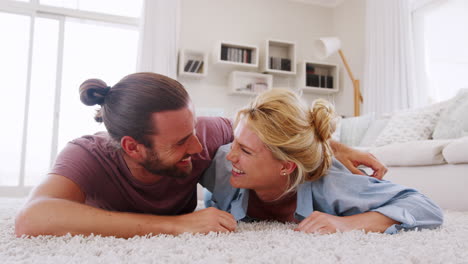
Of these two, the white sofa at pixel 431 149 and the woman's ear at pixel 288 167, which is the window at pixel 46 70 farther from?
the woman's ear at pixel 288 167

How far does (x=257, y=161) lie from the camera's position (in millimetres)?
1113

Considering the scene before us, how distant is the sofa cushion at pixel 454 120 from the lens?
244cm

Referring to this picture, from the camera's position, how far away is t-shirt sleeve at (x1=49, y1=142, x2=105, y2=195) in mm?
1045

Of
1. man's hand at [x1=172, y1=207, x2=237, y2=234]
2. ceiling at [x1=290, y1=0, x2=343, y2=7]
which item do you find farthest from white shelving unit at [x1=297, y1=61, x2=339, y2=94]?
man's hand at [x1=172, y1=207, x2=237, y2=234]

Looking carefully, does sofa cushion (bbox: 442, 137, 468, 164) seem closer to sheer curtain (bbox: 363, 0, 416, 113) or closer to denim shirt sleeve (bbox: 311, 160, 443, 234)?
denim shirt sleeve (bbox: 311, 160, 443, 234)

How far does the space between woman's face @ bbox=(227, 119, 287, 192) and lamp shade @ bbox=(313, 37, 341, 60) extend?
339cm

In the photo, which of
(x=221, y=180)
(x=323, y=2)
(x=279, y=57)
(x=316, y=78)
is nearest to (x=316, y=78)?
(x=316, y=78)

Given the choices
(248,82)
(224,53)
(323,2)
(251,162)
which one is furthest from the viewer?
(323,2)

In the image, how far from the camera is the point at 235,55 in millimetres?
4609

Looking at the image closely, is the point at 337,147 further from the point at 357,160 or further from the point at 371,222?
the point at 371,222

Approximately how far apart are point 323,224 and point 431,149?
134 cm

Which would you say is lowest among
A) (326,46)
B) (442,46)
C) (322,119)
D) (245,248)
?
(245,248)

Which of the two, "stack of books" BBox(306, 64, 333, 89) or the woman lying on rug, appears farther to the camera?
"stack of books" BBox(306, 64, 333, 89)

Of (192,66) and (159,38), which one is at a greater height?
(159,38)
